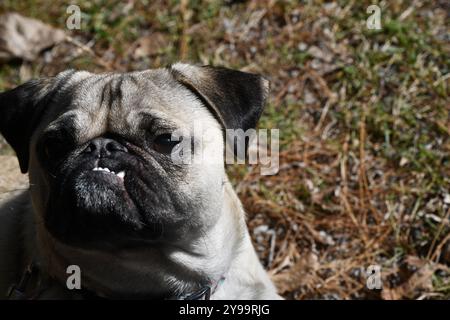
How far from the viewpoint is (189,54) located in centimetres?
528

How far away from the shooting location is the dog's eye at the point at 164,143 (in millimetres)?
2961

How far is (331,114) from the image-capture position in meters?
4.80

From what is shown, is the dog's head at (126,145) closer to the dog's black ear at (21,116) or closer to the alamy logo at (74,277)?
the dog's black ear at (21,116)

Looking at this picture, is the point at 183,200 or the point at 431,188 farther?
the point at 431,188

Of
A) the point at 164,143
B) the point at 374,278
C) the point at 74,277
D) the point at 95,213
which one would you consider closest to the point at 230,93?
the point at 164,143

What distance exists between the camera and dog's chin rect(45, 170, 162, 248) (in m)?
2.76

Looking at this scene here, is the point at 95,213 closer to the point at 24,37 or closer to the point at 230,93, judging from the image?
the point at 230,93

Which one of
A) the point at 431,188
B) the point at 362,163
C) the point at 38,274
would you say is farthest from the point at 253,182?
the point at 38,274

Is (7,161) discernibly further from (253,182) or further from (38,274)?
(253,182)

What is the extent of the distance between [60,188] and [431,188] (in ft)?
7.81

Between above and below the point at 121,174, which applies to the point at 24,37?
above

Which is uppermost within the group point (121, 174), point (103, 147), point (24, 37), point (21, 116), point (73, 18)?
point (73, 18)

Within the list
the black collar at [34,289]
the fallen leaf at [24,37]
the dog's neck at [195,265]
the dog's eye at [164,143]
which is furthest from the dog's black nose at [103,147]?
the fallen leaf at [24,37]

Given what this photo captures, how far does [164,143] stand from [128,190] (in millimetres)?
262
